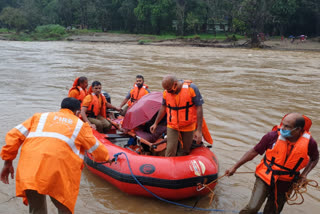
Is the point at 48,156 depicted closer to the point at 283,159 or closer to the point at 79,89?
the point at 283,159

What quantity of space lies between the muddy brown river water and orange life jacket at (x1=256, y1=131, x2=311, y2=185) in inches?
58.8

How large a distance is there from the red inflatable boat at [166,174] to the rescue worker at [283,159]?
992mm

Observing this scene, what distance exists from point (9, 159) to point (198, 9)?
45577mm

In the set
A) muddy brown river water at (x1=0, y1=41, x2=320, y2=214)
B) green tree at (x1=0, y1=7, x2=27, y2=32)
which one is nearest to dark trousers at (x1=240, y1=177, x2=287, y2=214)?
muddy brown river water at (x1=0, y1=41, x2=320, y2=214)

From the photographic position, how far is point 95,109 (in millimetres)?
6250

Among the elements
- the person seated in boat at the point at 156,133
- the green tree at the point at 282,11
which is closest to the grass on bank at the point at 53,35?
the green tree at the point at 282,11

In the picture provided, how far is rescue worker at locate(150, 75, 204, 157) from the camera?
15.2ft

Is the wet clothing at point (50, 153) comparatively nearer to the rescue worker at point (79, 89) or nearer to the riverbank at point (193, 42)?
the rescue worker at point (79, 89)

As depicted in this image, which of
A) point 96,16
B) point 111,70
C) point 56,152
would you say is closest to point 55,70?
point 111,70

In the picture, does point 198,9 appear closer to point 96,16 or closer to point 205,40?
point 205,40

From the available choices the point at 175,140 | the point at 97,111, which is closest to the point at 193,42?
the point at 97,111

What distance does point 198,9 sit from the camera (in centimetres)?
4603

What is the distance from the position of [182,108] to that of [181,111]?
0.05m

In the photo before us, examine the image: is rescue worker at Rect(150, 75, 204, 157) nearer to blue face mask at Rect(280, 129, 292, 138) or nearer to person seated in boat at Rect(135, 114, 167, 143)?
person seated in boat at Rect(135, 114, 167, 143)
